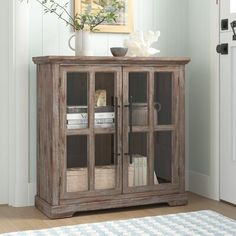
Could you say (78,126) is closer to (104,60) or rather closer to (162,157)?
(104,60)

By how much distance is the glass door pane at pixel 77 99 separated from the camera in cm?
324

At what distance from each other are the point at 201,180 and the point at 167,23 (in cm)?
120

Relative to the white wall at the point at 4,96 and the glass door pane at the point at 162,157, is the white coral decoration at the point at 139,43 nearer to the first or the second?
the glass door pane at the point at 162,157

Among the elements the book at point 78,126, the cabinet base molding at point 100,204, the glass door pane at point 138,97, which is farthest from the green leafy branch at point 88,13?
the cabinet base molding at point 100,204

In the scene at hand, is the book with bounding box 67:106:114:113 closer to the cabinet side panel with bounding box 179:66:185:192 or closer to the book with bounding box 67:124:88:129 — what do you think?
the book with bounding box 67:124:88:129

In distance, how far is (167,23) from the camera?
392cm

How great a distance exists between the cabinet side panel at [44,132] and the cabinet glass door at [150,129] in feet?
1.61

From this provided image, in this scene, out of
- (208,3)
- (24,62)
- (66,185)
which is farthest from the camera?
(208,3)

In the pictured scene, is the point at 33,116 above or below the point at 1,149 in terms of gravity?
above

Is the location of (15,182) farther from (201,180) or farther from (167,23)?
(167,23)

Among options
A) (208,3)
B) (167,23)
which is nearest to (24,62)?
(167,23)

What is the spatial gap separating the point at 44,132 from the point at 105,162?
0.44m

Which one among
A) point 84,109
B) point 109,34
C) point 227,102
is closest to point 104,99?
point 84,109

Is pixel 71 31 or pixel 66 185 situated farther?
pixel 71 31
